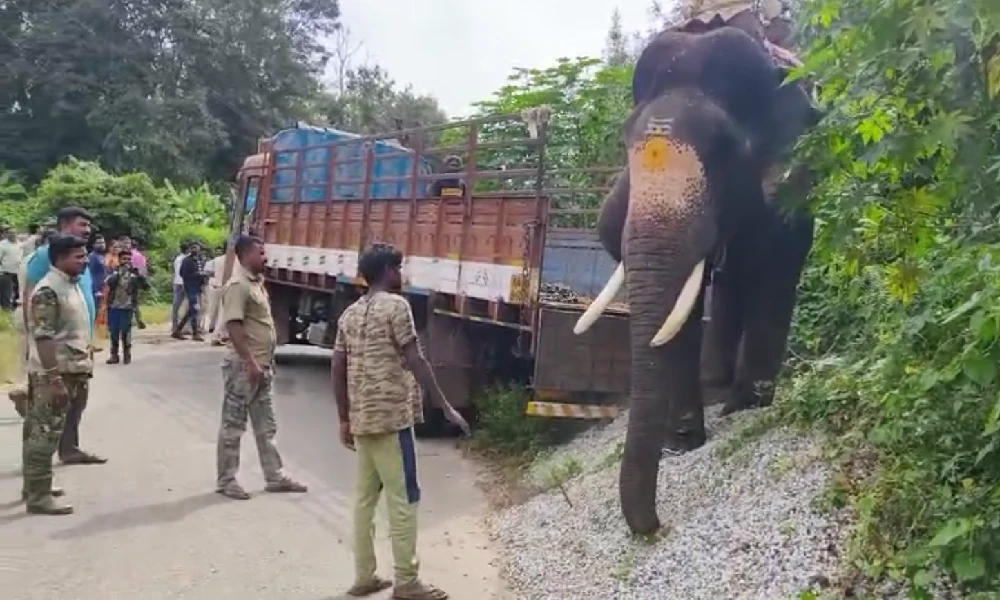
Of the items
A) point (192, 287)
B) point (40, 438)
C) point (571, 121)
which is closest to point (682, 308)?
point (40, 438)

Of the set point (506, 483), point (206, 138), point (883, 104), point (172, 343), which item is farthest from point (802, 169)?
point (206, 138)

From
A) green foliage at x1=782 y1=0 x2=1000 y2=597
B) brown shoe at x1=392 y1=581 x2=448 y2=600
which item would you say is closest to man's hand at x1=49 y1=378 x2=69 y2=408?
brown shoe at x1=392 y1=581 x2=448 y2=600

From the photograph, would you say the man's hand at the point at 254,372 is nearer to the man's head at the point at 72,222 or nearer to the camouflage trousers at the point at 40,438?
the camouflage trousers at the point at 40,438

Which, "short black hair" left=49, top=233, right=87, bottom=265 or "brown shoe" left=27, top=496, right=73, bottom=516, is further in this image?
"short black hair" left=49, top=233, right=87, bottom=265

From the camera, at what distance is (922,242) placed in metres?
4.32

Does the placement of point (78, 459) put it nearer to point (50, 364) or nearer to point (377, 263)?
point (50, 364)

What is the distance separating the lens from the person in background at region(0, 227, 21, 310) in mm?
17531

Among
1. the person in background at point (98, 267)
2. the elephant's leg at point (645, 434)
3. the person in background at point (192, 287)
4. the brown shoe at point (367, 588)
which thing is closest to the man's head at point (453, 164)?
the person in background at point (98, 267)

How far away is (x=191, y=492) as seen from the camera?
759cm

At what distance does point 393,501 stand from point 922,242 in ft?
8.53

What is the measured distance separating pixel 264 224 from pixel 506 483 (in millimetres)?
7824

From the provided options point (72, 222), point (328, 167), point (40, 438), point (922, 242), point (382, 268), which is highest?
point (328, 167)

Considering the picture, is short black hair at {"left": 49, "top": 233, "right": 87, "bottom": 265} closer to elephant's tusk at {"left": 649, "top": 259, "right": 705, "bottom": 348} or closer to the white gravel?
the white gravel

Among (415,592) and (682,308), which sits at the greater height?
(682,308)
